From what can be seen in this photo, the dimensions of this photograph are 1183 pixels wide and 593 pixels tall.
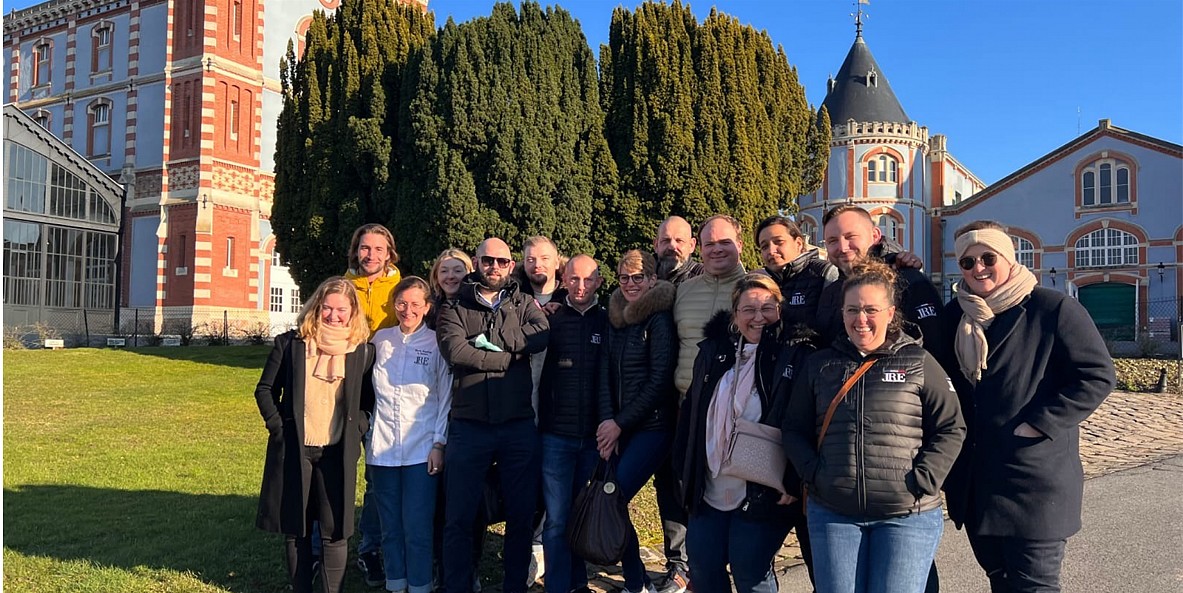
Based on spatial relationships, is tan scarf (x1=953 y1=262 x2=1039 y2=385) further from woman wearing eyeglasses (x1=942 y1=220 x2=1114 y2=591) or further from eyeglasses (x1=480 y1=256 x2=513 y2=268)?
eyeglasses (x1=480 y1=256 x2=513 y2=268)

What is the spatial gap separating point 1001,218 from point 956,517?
137 ft

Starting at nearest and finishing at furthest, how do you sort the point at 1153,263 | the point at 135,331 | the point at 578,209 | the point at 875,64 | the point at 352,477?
1. the point at 352,477
2. the point at 578,209
3. the point at 135,331
4. the point at 1153,263
5. the point at 875,64

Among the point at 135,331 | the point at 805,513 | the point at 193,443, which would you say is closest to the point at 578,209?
the point at 193,443

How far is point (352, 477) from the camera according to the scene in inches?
177

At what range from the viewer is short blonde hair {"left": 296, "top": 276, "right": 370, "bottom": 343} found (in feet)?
14.9

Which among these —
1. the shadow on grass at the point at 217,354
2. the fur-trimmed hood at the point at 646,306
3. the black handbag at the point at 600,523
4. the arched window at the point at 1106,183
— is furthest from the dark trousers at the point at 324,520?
the arched window at the point at 1106,183

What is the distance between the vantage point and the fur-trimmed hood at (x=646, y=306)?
14.7ft

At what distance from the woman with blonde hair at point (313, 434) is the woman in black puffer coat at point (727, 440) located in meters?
1.87

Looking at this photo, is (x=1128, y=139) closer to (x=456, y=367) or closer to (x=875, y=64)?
(x=875, y=64)

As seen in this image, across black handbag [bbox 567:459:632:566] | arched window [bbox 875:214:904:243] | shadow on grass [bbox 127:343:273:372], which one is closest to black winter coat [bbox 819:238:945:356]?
black handbag [bbox 567:459:632:566]

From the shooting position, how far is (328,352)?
455cm

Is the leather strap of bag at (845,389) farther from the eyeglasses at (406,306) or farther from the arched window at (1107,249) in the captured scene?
the arched window at (1107,249)

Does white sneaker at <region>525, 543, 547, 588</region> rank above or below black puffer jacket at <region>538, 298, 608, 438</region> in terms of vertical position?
below

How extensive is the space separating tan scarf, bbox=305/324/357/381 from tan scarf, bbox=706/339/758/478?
2.08 metres
